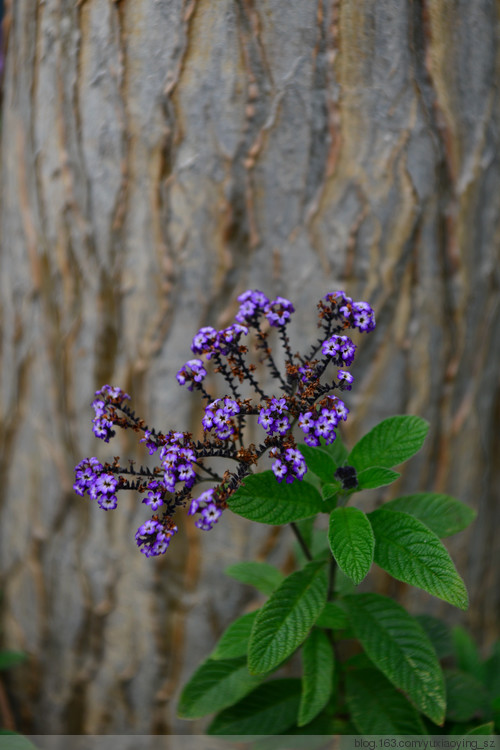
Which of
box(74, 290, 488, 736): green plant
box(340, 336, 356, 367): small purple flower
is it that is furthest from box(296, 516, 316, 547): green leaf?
box(340, 336, 356, 367): small purple flower

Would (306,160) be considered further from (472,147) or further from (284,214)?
(472,147)

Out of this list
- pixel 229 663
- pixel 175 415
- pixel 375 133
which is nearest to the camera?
pixel 229 663

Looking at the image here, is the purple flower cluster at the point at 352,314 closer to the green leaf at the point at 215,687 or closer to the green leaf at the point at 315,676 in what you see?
the green leaf at the point at 315,676

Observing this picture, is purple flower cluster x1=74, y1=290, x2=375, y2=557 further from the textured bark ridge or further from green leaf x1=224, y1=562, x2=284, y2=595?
the textured bark ridge

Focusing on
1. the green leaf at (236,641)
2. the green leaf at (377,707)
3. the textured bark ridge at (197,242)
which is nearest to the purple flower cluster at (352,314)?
the textured bark ridge at (197,242)

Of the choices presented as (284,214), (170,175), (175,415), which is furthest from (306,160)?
(175,415)

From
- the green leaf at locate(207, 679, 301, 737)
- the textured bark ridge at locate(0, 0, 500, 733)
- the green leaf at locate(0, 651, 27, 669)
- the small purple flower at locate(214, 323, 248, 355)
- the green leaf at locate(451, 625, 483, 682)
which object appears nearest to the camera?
the small purple flower at locate(214, 323, 248, 355)
